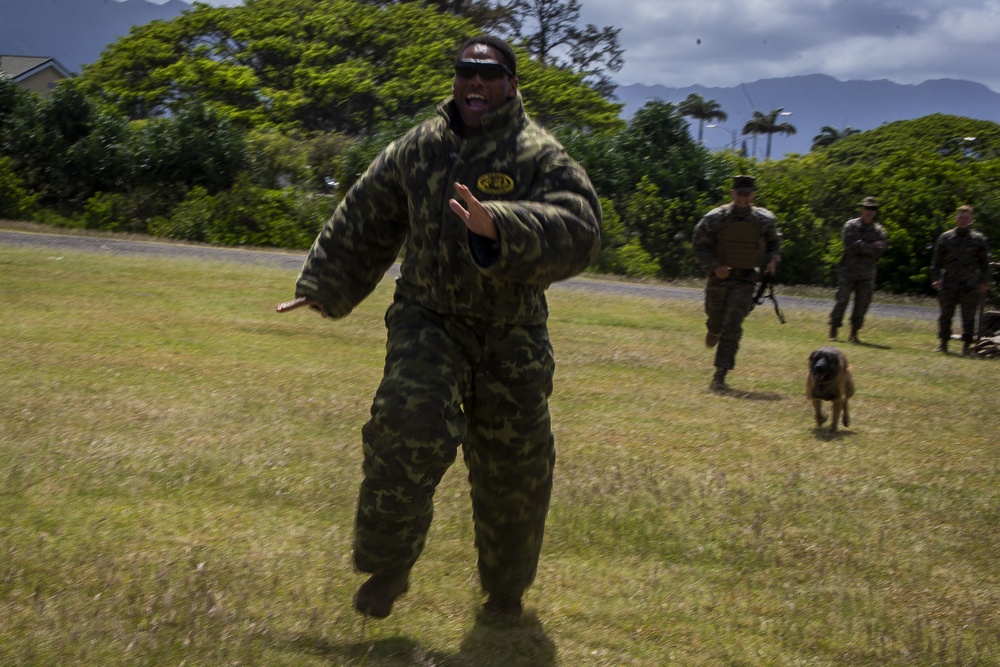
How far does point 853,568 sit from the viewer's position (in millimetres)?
6246

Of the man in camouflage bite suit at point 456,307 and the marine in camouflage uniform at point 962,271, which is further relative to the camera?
the marine in camouflage uniform at point 962,271

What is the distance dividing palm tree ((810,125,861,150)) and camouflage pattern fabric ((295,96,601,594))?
62.6m

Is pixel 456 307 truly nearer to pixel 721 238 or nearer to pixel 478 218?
pixel 478 218

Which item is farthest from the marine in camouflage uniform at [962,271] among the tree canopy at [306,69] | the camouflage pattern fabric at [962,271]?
the tree canopy at [306,69]

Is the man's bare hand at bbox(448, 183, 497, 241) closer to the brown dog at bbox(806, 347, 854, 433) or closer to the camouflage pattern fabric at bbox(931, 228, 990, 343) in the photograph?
the brown dog at bbox(806, 347, 854, 433)

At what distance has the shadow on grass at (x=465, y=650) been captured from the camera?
181 inches

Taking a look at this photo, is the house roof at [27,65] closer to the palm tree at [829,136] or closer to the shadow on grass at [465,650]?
the palm tree at [829,136]

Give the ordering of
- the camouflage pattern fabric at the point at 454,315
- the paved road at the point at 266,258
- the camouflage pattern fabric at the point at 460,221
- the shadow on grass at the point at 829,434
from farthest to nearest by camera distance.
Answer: the paved road at the point at 266,258
the shadow on grass at the point at 829,434
the camouflage pattern fabric at the point at 454,315
the camouflage pattern fabric at the point at 460,221

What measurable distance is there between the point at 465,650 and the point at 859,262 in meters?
14.5

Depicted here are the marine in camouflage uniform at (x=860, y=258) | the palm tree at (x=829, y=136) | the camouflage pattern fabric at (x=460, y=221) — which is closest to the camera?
the camouflage pattern fabric at (x=460, y=221)

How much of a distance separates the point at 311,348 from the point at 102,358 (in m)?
2.62

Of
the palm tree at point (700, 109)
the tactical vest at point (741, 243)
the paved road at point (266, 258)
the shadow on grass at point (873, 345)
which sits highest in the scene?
the palm tree at point (700, 109)

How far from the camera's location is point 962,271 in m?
17.2

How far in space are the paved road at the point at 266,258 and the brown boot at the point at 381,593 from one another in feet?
60.3
